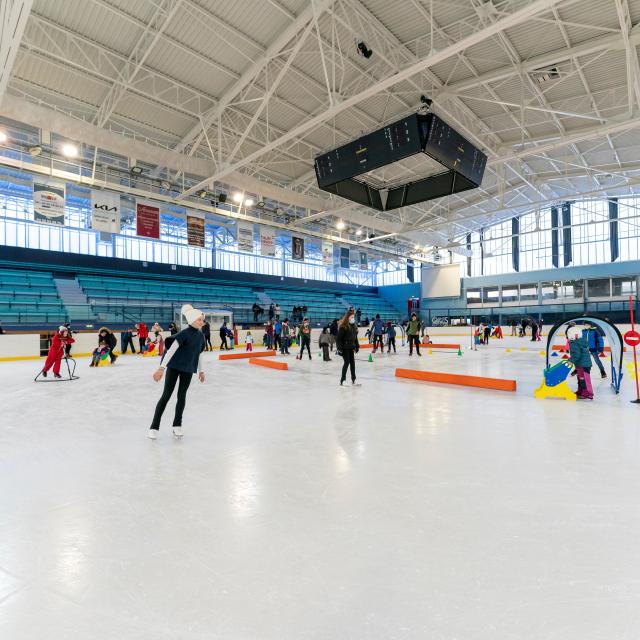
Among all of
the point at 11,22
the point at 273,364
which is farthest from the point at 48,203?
the point at 273,364

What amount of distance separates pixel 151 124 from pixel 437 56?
32.1ft

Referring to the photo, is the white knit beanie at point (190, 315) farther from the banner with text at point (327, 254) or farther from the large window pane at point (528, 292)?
the large window pane at point (528, 292)

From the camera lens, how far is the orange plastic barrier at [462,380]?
6.73 meters

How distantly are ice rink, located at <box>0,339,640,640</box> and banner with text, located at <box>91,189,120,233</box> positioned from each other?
9974mm

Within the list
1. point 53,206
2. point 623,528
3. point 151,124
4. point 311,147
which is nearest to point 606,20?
point 311,147

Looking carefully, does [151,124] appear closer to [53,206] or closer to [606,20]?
[53,206]

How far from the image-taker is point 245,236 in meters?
16.7

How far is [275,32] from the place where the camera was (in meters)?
9.59

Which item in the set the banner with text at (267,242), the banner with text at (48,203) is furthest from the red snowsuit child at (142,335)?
the banner with text at (267,242)

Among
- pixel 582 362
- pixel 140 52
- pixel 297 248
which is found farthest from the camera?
pixel 297 248

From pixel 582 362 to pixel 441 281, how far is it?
3157 cm

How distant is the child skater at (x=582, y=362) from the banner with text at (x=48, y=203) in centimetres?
1336

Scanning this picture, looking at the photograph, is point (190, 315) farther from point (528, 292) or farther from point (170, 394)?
point (528, 292)

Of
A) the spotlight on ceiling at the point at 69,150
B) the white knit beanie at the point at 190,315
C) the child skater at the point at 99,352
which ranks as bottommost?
the child skater at the point at 99,352
